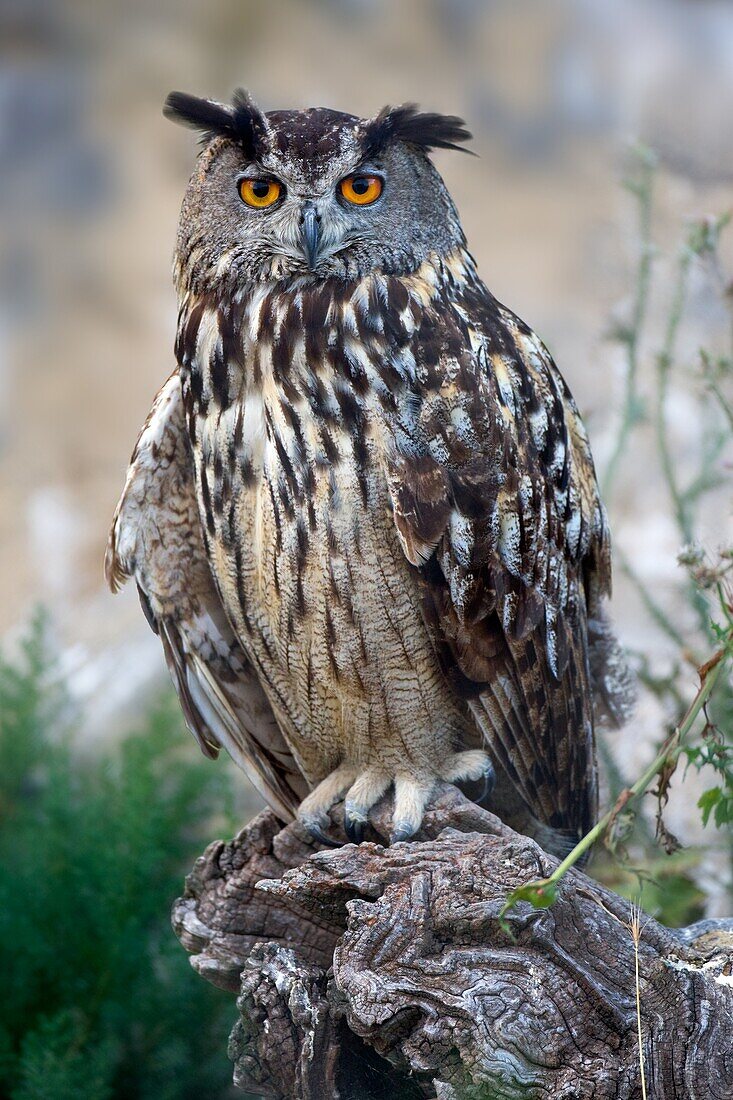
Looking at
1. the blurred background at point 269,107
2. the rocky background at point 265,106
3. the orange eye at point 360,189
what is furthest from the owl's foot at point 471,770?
the rocky background at point 265,106

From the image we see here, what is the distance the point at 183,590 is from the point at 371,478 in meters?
0.45

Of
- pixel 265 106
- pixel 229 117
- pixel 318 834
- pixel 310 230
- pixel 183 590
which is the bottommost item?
pixel 318 834

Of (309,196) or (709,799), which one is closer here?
(709,799)

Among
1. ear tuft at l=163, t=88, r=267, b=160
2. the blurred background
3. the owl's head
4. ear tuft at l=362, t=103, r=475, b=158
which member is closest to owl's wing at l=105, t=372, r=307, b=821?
the owl's head

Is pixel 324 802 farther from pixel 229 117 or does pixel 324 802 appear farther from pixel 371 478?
pixel 229 117

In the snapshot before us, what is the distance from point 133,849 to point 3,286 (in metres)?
4.34

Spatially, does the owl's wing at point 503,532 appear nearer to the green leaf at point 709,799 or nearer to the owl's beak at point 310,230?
the owl's beak at point 310,230

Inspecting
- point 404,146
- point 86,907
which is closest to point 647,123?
point 404,146

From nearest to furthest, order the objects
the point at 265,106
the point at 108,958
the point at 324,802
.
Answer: the point at 324,802 < the point at 108,958 < the point at 265,106

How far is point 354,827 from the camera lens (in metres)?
1.75

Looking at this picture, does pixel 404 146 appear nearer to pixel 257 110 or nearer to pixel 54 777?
pixel 257 110

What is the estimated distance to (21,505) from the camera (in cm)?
480

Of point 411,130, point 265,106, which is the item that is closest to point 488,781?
point 411,130

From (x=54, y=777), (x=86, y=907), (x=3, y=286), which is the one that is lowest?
(x=86, y=907)
